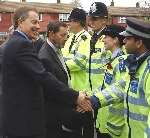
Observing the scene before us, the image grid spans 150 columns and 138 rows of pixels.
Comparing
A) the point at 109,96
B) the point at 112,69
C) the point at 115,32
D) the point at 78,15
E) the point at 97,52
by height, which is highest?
the point at 78,15

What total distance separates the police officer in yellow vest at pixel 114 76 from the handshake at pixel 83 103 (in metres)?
0.36

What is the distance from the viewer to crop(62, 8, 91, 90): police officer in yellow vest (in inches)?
320

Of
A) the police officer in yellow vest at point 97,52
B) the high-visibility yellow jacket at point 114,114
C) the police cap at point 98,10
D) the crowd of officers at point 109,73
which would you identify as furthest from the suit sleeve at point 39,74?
the police cap at point 98,10

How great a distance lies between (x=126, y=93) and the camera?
5.54 meters

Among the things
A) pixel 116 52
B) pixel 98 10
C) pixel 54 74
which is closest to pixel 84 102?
pixel 54 74

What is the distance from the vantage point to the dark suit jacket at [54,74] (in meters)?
6.62

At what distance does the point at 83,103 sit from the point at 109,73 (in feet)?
2.12

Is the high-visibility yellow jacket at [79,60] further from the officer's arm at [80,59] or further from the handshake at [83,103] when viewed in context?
the handshake at [83,103]

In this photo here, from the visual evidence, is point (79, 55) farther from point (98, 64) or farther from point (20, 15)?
point (20, 15)

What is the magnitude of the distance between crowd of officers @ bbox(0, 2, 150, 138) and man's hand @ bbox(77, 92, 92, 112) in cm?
6

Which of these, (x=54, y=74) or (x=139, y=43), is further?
(x=54, y=74)

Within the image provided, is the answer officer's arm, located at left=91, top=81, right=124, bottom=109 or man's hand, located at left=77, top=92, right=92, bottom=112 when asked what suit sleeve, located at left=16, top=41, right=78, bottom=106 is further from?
officer's arm, located at left=91, top=81, right=124, bottom=109

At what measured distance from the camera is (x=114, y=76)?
6.70 meters

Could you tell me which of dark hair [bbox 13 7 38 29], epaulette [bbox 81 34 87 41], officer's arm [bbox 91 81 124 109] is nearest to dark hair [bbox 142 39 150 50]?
officer's arm [bbox 91 81 124 109]
